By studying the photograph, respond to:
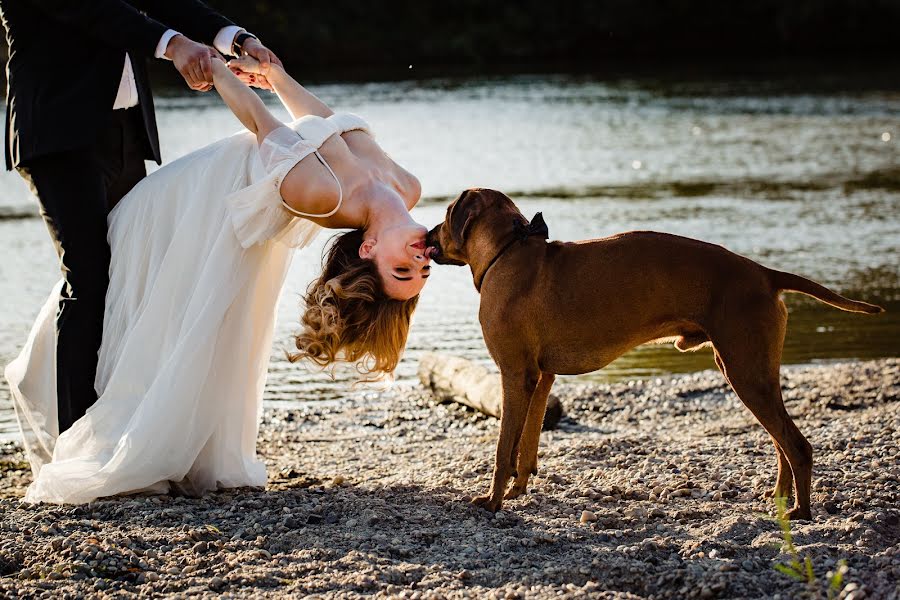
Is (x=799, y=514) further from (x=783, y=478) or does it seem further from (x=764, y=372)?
(x=764, y=372)

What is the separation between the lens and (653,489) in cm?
537

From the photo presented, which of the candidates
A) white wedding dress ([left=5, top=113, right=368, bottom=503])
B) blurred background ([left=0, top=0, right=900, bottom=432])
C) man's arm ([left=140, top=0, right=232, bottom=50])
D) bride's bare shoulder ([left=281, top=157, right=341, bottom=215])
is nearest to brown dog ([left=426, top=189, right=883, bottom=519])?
bride's bare shoulder ([left=281, top=157, right=341, bottom=215])

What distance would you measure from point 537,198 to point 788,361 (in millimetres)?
7786

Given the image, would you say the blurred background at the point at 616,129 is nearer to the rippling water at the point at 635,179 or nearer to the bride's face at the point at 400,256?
the rippling water at the point at 635,179

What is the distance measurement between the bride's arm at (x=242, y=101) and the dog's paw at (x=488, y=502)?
6.66 ft

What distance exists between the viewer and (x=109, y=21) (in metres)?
5.29

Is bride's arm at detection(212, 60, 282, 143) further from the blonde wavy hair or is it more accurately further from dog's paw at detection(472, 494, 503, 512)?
dog's paw at detection(472, 494, 503, 512)

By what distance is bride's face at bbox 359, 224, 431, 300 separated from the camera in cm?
533

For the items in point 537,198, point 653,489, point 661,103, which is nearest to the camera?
point 653,489

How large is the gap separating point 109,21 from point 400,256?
1.73 metres

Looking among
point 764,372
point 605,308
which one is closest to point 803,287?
point 764,372

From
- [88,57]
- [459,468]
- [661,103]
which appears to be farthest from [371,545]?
[661,103]

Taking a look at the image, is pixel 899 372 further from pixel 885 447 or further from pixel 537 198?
pixel 537 198

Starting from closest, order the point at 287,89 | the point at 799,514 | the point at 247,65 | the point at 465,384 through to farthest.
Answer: the point at 799,514 → the point at 247,65 → the point at 287,89 → the point at 465,384
